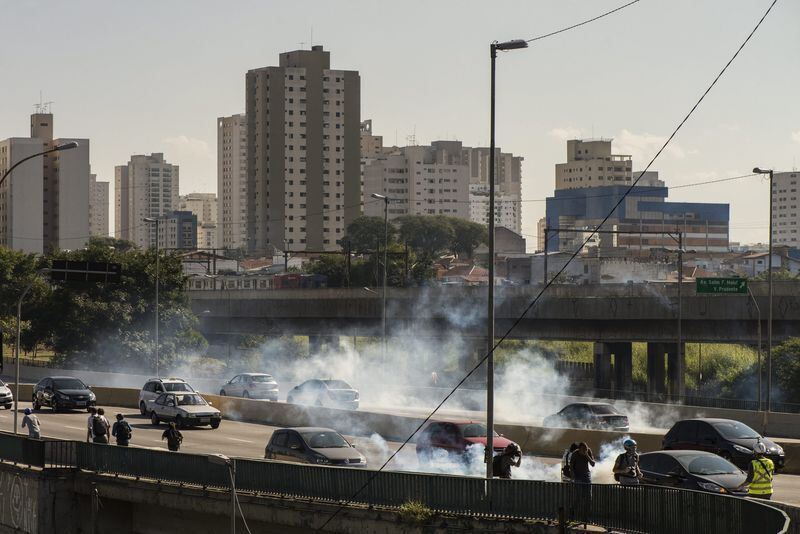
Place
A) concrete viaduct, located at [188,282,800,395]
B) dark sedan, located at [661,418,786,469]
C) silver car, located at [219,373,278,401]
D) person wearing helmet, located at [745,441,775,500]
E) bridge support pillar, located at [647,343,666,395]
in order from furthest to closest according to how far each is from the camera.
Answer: bridge support pillar, located at [647,343,666,395]
concrete viaduct, located at [188,282,800,395]
silver car, located at [219,373,278,401]
dark sedan, located at [661,418,786,469]
person wearing helmet, located at [745,441,775,500]

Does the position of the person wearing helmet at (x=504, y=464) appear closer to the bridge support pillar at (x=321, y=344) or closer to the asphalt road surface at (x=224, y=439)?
Result: the asphalt road surface at (x=224, y=439)

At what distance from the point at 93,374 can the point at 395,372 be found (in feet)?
65.4

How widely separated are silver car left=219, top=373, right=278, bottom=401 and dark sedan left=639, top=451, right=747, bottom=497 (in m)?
35.7

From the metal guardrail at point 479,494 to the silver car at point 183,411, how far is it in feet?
53.0

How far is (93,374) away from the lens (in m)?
73.1

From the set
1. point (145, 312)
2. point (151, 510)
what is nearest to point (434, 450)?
point (151, 510)

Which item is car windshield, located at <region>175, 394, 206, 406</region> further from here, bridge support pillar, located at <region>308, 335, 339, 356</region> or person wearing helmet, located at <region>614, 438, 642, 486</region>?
bridge support pillar, located at <region>308, 335, 339, 356</region>

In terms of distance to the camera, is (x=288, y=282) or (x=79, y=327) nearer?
(x=79, y=327)

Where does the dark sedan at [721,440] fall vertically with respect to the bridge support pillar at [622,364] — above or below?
above

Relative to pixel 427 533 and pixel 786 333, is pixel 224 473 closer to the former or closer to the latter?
pixel 427 533

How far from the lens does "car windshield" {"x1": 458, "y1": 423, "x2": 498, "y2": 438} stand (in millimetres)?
32156

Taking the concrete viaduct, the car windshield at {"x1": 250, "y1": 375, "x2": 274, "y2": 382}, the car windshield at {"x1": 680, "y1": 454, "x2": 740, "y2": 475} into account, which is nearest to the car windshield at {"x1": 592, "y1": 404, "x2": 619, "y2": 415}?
the car windshield at {"x1": 680, "y1": 454, "x2": 740, "y2": 475}

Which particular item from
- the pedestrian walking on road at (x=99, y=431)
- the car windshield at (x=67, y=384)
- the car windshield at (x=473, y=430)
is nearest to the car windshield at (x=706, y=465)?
the car windshield at (x=473, y=430)

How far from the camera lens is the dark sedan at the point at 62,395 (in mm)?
53625
